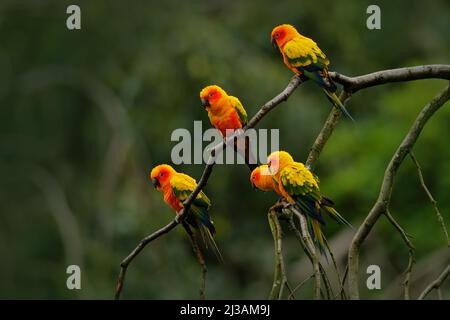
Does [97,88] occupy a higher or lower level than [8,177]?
higher

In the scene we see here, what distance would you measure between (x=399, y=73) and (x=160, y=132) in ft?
29.4

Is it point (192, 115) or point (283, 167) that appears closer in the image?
point (283, 167)

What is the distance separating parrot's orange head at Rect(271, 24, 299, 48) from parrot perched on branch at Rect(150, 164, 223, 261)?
3.58 feet

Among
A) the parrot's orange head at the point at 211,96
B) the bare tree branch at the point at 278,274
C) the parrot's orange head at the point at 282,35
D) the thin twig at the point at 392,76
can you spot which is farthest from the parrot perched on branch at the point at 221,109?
the bare tree branch at the point at 278,274

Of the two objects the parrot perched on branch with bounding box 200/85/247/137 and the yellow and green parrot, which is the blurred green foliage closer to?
the parrot perched on branch with bounding box 200/85/247/137

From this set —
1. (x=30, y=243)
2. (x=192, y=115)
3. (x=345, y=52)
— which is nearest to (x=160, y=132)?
(x=192, y=115)

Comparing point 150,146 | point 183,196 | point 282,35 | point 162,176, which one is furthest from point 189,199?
point 150,146

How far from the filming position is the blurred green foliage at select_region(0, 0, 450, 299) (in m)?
12.2

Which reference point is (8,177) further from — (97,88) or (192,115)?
(192,115)

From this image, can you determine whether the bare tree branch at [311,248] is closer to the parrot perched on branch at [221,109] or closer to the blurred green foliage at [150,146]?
the parrot perched on branch at [221,109]

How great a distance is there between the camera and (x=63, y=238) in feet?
A: 40.7

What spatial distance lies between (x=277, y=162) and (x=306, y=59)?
75cm

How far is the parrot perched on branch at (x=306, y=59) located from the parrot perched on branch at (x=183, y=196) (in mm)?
956
